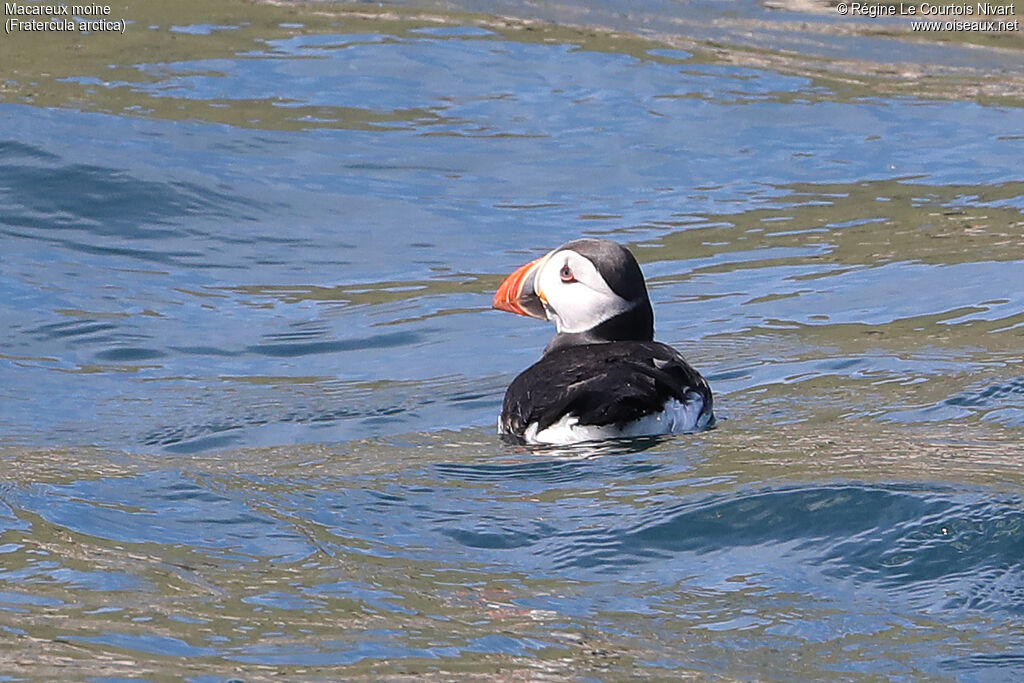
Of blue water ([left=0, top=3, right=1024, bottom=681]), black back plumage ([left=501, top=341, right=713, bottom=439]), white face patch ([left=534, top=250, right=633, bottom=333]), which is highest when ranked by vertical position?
white face patch ([left=534, top=250, right=633, bottom=333])

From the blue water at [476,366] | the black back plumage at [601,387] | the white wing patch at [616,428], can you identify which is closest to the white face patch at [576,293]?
the black back plumage at [601,387]

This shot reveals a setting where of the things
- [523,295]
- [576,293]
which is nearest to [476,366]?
[523,295]

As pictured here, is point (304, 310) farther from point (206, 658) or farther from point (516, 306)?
point (206, 658)

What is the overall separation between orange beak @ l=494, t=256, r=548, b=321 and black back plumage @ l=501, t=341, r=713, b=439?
602 millimetres

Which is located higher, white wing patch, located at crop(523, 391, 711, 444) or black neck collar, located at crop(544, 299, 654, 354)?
black neck collar, located at crop(544, 299, 654, 354)

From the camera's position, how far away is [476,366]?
732 cm

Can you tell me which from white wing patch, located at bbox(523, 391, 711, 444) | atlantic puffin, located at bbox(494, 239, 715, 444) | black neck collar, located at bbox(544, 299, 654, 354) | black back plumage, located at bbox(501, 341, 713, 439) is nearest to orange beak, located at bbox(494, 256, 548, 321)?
atlantic puffin, located at bbox(494, 239, 715, 444)

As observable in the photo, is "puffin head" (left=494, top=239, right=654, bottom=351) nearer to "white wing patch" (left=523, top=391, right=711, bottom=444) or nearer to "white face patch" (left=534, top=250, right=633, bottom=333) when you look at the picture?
"white face patch" (left=534, top=250, right=633, bottom=333)

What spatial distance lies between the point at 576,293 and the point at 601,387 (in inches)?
37.3

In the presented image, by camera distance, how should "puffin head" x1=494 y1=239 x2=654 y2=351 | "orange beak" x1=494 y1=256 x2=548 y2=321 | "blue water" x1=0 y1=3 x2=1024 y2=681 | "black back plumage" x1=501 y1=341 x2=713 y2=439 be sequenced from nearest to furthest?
"blue water" x1=0 y1=3 x2=1024 y2=681, "black back plumage" x1=501 y1=341 x2=713 y2=439, "puffin head" x1=494 y1=239 x2=654 y2=351, "orange beak" x1=494 y1=256 x2=548 y2=321

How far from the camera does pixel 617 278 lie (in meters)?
5.84

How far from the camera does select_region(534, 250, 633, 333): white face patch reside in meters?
5.88

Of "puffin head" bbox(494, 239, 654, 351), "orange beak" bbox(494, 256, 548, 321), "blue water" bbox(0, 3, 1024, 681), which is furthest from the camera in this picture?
"orange beak" bbox(494, 256, 548, 321)

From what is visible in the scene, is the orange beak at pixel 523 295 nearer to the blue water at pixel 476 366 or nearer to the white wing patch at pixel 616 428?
the blue water at pixel 476 366
